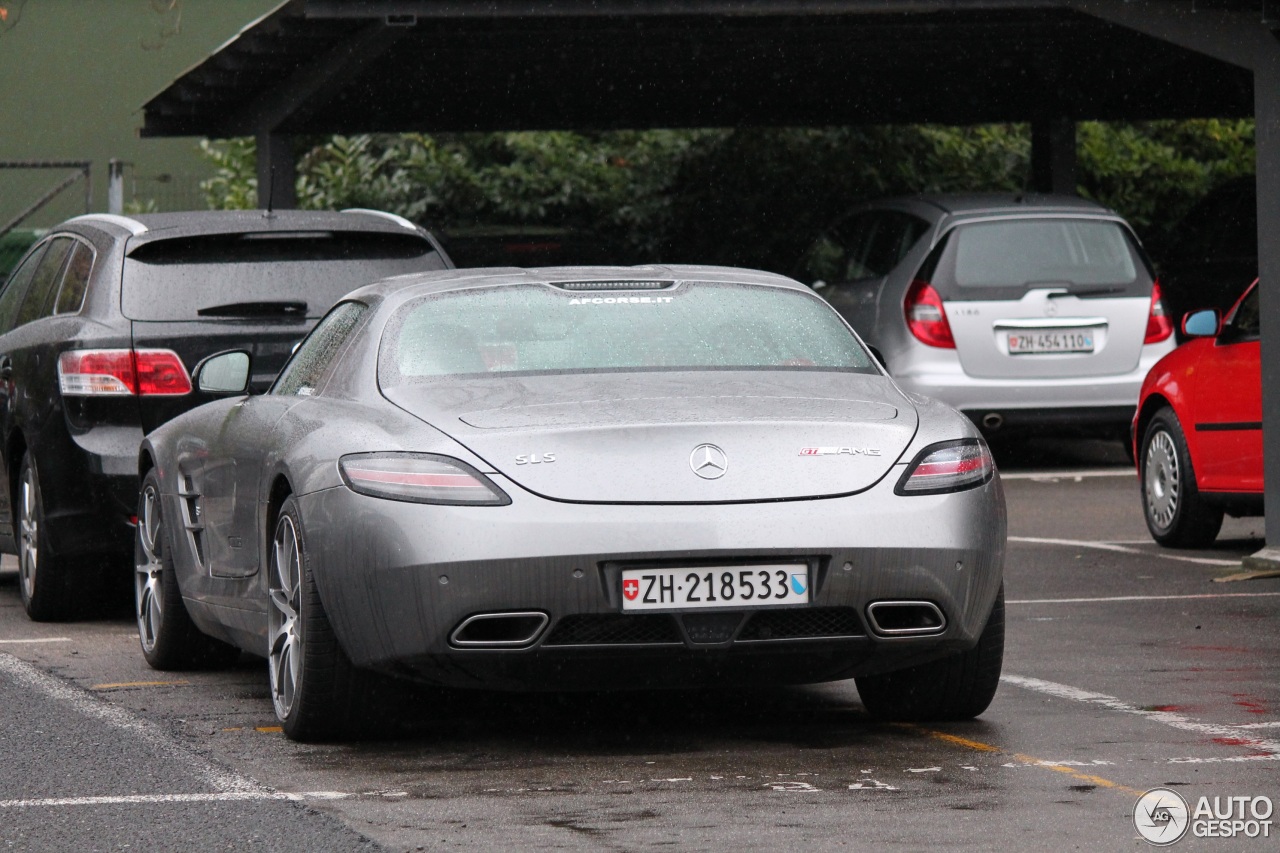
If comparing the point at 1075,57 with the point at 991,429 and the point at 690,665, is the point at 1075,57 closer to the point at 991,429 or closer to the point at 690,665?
the point at 991,429

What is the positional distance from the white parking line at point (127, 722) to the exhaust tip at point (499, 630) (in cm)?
60

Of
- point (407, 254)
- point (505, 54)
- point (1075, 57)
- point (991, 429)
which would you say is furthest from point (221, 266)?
point (1075, 57)

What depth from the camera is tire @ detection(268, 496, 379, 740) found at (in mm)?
6125

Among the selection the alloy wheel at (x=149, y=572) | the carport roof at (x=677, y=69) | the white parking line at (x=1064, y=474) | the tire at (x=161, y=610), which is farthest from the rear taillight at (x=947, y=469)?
the white parking line at (x=1064, y=474)

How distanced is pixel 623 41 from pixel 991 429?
12.7ft

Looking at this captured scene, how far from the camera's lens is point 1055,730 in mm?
6367

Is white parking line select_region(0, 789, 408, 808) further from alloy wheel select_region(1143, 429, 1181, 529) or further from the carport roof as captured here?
the carport roof

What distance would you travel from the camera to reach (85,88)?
2997 centimetres

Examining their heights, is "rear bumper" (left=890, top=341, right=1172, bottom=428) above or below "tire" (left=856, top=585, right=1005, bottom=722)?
below

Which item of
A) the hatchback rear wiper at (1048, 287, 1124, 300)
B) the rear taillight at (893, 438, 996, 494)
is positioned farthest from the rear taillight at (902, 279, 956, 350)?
the rear taillight at (893, 438, 996, 494)

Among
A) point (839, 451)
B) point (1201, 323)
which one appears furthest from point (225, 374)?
point (1201, 323)

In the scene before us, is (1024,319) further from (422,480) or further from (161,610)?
(422,480)

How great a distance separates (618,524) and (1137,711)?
178 cm

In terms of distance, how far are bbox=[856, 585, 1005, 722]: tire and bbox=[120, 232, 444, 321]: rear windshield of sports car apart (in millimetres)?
3420
